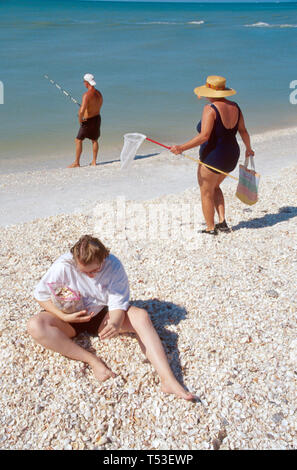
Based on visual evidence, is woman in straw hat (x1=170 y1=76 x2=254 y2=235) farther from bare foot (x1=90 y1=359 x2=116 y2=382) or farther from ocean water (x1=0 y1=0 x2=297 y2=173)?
ocean water (x1=0 y1=0 x2=297 y2=173)

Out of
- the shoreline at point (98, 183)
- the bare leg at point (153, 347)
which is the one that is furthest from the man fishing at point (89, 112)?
the bare leg at point (153, 347)

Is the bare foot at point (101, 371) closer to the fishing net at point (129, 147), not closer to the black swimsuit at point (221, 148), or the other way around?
the fishing net at point (129, 147)

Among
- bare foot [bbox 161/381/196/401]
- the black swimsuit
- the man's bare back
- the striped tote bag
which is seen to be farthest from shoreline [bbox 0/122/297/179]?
bare foot [bbox 161/381/196/401]

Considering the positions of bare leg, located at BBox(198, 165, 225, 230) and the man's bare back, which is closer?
bare leg, located at BBox(198, 165, 225, 230)

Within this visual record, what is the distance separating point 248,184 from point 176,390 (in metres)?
2.76

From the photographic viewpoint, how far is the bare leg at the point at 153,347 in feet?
8.93

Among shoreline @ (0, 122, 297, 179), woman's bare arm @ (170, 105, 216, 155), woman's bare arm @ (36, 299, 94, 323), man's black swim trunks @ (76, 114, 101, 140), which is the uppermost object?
woman's bare arm @ (170, 105, 216, 155)

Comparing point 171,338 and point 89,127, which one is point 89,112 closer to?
point 89,127

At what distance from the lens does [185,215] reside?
17.9 feet

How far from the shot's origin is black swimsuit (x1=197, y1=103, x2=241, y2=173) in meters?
4.35

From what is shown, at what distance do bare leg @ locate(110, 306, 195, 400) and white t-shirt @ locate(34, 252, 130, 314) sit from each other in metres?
0.11

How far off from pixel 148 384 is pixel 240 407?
0.57 metres
